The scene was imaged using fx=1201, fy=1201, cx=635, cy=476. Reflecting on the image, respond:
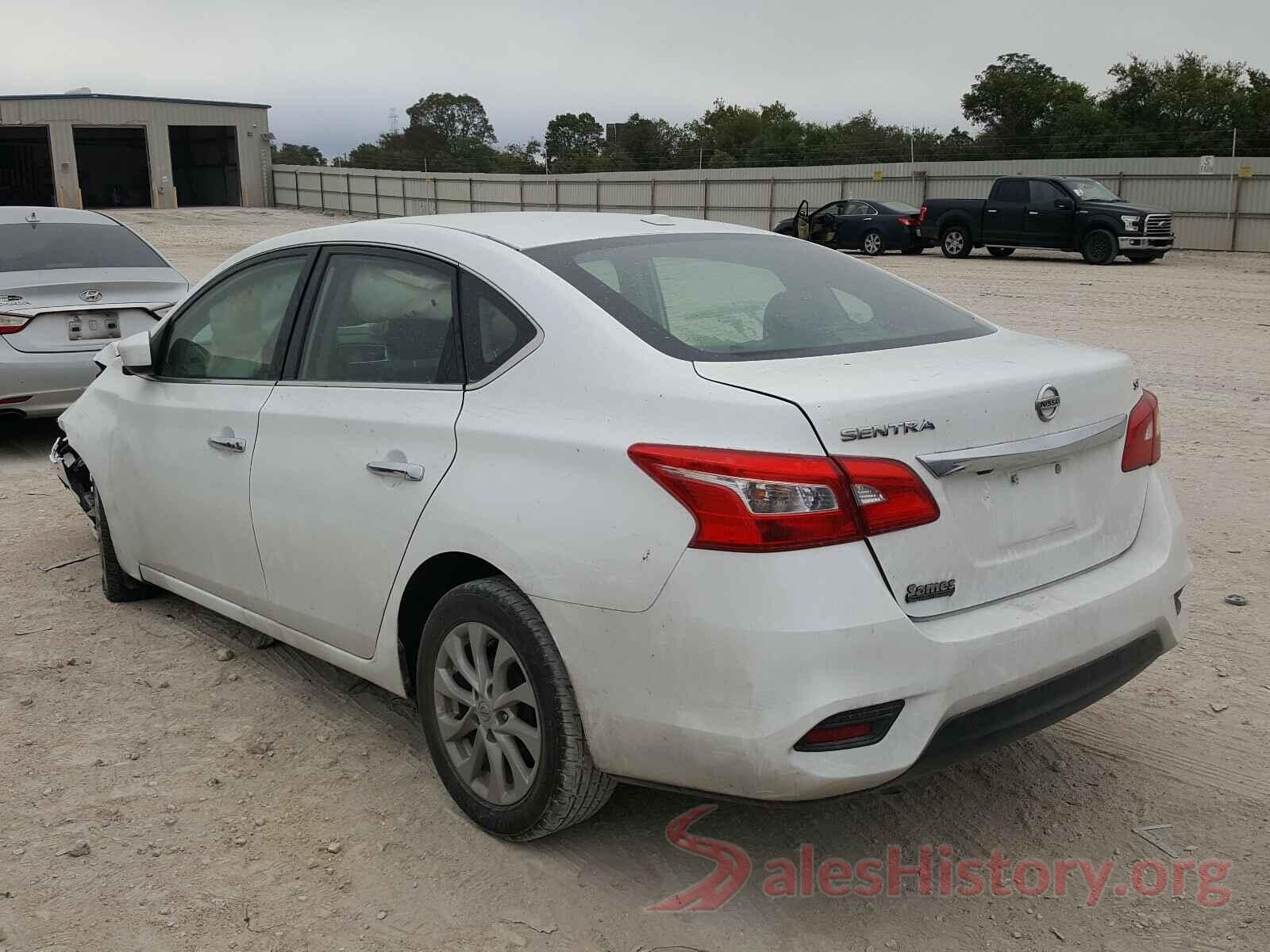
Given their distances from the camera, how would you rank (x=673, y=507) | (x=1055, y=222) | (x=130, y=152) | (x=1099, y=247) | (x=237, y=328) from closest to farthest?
(x=673, y=507) → (x=237, y=328) → (x=1099, y=247) → (x=1055, y=222) → (x=130, y=152)

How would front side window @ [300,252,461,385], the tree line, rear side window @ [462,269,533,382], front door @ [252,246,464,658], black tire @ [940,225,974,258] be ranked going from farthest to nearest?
the tree line < black tire @ [940,225,974,258] < front side window @ [300,252,461,385] < front door @ [252,246,464,658] < rear side window @ [462,269,533,382]

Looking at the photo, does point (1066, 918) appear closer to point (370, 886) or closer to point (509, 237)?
point (370, 886)

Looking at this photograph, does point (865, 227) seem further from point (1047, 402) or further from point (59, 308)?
point (1047, 402)

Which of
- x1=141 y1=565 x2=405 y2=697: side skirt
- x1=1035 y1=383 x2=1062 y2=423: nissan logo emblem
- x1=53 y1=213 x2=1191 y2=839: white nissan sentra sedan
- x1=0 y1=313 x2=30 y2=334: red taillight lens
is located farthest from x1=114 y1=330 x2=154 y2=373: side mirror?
x1=0 y1=313 x2=30 y2=334: red taillight lens

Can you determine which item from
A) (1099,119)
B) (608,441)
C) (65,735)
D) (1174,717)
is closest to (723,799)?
(608,441)

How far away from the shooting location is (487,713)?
121 inches

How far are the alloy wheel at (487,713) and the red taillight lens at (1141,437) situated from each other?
1.67m

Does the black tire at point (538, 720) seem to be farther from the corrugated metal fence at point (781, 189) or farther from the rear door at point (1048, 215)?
the rear door at point (1048, 215)

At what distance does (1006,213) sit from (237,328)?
22962mm

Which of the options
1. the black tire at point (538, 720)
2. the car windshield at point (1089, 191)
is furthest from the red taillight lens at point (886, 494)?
the car windshield at point (1089, 191)

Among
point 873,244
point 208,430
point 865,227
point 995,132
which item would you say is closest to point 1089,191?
point 873,244

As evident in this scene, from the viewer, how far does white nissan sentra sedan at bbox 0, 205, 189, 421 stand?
24.5ft

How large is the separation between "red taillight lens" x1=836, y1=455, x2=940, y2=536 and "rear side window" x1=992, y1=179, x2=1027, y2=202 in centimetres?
2358

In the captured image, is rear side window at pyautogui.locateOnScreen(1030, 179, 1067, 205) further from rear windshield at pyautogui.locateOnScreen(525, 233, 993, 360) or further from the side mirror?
the side mirror
